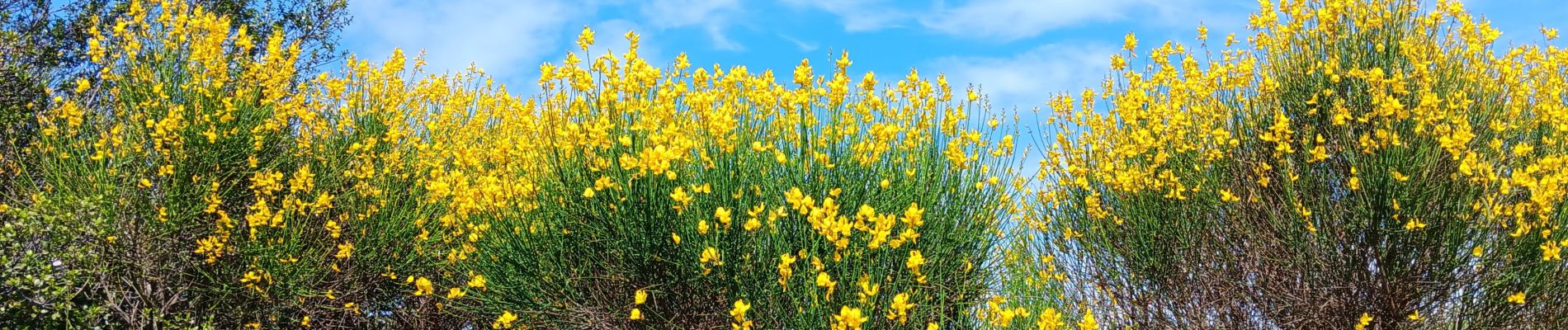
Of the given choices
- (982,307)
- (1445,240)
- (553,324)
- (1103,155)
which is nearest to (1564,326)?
(1445,240)

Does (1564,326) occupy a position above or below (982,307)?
above

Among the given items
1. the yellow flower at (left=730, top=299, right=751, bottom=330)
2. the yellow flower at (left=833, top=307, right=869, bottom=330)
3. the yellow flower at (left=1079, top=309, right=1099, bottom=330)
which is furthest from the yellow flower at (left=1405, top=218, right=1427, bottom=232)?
the yellow flower at (left=730, top=299, right=751, bottom=330)

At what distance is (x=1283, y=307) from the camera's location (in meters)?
7.53

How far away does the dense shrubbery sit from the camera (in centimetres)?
590

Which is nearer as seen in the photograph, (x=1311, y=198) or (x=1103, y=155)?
(x=1311, y=198)

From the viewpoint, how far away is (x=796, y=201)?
5.19 metres

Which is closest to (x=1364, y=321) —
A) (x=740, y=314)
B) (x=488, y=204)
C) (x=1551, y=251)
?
(x=1551, y=251)

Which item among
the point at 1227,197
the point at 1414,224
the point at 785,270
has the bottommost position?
the point at 785,270

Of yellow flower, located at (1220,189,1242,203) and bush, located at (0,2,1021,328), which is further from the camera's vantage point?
yellow flower, located at (1220,189,1242,203)

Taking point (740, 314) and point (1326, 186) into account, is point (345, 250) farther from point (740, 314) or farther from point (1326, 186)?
point (1326, 186)

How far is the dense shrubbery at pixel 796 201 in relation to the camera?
590 centimetres

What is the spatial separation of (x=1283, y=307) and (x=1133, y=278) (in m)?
0.95

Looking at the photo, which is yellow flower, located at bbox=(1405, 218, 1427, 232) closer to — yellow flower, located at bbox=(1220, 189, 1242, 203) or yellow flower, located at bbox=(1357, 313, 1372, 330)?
yellow flower, located at bbox=(1357, 313, 1372, 330)

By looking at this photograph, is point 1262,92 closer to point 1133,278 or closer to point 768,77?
point 1133,278
